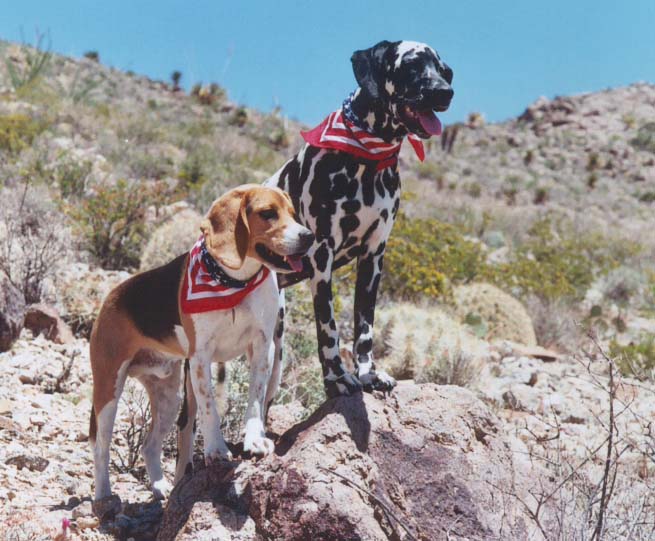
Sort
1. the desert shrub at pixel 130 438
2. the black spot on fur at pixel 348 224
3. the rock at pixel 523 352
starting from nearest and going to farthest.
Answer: the black spot on fur at pixel 348 224, the desert shrub at pixel 130 438, the rock at pixel 523 352

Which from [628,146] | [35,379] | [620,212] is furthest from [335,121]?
[628,146]

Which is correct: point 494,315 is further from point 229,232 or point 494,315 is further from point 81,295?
point 229,232

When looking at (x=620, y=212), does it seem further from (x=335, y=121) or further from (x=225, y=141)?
(x=335, y=121)

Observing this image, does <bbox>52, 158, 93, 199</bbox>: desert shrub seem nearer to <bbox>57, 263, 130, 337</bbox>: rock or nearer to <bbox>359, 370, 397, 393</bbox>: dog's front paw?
<bbox>57, 263, 130, 337</bbox>: rock

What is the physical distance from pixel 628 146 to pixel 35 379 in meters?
45.2

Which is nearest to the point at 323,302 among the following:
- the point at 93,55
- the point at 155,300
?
the point at 155,300

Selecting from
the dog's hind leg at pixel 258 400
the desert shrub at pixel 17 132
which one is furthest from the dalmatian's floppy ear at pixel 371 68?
the desert shrub at pixel 17 132

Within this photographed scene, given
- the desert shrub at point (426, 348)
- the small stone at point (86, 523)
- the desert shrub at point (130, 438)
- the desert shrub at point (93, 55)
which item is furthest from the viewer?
the desert shrub at point (93, 55)

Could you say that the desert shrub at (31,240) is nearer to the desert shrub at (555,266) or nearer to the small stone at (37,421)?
the small stone at (37,421)

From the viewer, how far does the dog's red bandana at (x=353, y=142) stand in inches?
162

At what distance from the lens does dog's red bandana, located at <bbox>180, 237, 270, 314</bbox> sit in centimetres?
357

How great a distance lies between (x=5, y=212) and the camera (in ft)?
32.5

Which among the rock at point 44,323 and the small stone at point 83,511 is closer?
the small stone at point 83,511

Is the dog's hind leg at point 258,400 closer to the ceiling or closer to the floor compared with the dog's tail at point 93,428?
closer to the ceiling
